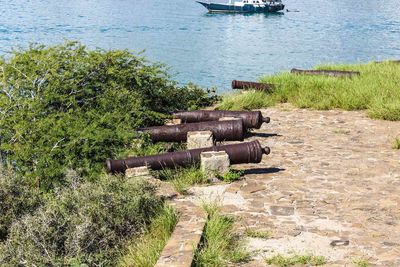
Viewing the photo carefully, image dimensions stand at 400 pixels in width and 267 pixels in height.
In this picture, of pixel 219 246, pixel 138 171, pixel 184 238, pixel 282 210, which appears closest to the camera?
pixel 219 246

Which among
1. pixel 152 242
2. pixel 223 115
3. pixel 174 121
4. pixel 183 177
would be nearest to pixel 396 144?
pixel 223 115

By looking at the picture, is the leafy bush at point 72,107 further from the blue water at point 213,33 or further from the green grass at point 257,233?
the blue water at point 213,33

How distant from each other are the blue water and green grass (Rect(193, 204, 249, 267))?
21.2 metres

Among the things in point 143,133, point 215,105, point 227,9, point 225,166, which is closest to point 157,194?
point 225,166

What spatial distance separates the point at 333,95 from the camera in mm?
14789

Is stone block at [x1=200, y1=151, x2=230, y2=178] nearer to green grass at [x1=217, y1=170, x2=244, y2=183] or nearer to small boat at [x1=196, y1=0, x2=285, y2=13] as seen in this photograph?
green grass at [x1=217, y1=170, x2=244, y2=183]

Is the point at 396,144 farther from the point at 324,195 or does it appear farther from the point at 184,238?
the point at 184,238

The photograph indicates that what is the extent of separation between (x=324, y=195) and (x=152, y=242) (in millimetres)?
2854

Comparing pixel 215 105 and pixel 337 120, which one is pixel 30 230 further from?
pixel 215 105

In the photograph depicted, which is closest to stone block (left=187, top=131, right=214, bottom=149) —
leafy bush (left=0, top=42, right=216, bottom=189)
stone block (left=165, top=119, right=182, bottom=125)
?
leafy bush (left=0, top=42, right=216, bottom=189)

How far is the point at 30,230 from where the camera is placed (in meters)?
6.23

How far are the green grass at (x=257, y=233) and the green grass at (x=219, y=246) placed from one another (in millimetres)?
160

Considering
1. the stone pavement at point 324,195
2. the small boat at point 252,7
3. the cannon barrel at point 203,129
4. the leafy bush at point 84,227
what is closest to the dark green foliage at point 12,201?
the leafy bush at point 84,227

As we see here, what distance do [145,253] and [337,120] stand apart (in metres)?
8.21
